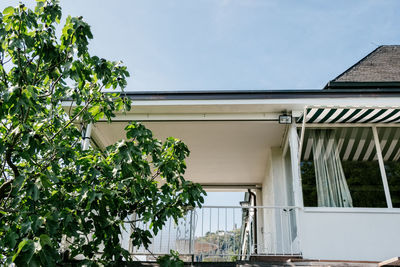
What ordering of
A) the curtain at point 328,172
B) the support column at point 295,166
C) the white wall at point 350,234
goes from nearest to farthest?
the white wall at point 350,234 → the support column at point 295,166 → the curtain at point 328,172

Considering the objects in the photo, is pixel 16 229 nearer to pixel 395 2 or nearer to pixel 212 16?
pixel 212 16

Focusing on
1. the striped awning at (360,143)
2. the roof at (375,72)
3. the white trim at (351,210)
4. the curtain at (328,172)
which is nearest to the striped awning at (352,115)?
the striped awning at (360,143)

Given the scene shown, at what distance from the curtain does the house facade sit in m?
0.02

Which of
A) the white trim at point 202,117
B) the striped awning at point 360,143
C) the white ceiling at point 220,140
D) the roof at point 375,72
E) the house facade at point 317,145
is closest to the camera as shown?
the house facade at point 317,145

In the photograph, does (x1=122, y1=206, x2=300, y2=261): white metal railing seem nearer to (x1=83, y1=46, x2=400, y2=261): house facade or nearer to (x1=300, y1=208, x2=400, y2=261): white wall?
(x1=83, y1=46, x2=400, y2=261): house facade

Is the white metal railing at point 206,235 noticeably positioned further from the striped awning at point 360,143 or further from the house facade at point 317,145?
the striped awning at point 360,143

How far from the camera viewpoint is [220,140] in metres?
9.12

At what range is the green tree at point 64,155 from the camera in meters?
4.14

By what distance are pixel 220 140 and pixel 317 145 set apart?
7.64 feet

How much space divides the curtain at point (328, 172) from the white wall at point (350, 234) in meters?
0.36

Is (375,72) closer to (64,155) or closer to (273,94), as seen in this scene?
(273,94)

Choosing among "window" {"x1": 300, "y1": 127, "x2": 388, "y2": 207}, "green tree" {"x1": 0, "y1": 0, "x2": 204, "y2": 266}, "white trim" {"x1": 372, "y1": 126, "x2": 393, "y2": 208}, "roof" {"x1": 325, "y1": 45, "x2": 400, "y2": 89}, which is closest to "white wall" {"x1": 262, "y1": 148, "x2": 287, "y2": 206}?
"window" {"x1": 300, "y1": 127, "x2": 388, "y2": 207}

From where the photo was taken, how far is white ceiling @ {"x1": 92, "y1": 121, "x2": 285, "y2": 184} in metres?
8.37

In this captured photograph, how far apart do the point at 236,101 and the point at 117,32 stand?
3.03 meters
